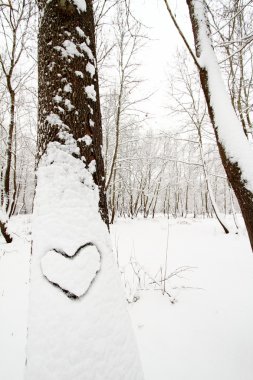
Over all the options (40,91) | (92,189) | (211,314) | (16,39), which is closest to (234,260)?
(211,314)

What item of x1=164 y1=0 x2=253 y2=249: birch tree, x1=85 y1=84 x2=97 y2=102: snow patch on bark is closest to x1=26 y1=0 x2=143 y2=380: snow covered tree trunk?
x1=85 y1=84 x2=97 y2=102: snow patch on bark

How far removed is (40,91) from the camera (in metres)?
1.40

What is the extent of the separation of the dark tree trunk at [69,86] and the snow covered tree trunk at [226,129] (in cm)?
106

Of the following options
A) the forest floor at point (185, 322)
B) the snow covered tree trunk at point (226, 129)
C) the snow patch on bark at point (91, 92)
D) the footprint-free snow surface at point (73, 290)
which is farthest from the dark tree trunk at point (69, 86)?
the forest floor at point (185, 322)

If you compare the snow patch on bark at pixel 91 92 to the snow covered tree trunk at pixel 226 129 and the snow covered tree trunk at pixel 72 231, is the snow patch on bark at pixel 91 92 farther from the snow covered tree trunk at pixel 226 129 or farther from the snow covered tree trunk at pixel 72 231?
the snow covered tree trunk at pixel 226 129

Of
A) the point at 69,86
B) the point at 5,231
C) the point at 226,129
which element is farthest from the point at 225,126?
the point at 5,231

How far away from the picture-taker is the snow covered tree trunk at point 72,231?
0.95m

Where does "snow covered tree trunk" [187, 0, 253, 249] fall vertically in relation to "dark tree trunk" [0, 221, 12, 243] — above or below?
above

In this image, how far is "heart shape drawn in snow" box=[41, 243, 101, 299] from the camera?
40.8 inches

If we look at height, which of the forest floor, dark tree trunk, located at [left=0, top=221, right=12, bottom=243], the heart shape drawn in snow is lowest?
the forest floor

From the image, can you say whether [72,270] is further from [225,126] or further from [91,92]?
[225,126]

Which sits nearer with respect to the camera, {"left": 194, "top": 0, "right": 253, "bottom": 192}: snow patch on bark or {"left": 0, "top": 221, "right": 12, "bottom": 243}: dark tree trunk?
{"left": 194, "top": 0, "right": 253, "bottom": 192}: snow patch on bark

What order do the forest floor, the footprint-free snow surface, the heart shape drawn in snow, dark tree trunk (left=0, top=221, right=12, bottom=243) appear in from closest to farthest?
the footprint-free snow surface
the heart shape drawn in snow
the forest floor
dark tree trunk (left=0, top=221, right=12, bottom=243)

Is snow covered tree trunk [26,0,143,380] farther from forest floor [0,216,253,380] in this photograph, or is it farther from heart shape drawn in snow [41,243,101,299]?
forest floor [0,216,253,380]
